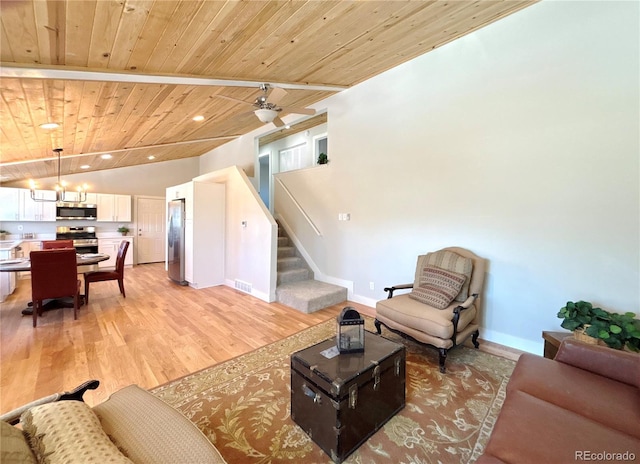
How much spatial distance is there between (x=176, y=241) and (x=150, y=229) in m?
3.40

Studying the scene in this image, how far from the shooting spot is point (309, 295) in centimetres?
414

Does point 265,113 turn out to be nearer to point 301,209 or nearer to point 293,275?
point 301,209

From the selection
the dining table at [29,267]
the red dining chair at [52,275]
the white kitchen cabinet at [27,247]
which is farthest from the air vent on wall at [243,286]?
the white kitchen cabinet at [27,247]

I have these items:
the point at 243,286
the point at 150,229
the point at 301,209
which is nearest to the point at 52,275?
the point at 243,286

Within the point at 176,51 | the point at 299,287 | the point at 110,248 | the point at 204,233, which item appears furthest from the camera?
the point at 110,248

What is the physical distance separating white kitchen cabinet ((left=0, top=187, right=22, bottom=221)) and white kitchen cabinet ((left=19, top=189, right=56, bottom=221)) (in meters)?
0.06

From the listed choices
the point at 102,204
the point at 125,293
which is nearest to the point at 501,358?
Result: the point at 125,293

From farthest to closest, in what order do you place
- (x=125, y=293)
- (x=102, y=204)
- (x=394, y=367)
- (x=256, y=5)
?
(x=102, y=204)
(x=125, y=293)
(x=256, y=5)
(x=394, y=367)

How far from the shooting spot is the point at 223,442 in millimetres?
1696

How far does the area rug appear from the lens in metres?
1.63

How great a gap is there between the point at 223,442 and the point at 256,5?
3071 millimetres

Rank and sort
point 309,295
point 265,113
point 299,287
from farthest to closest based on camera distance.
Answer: point 299,287, point 309,295, point 265,113

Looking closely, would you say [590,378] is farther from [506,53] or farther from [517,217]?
[506,53]

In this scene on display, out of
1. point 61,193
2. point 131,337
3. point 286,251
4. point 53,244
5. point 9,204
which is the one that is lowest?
point 131,337
